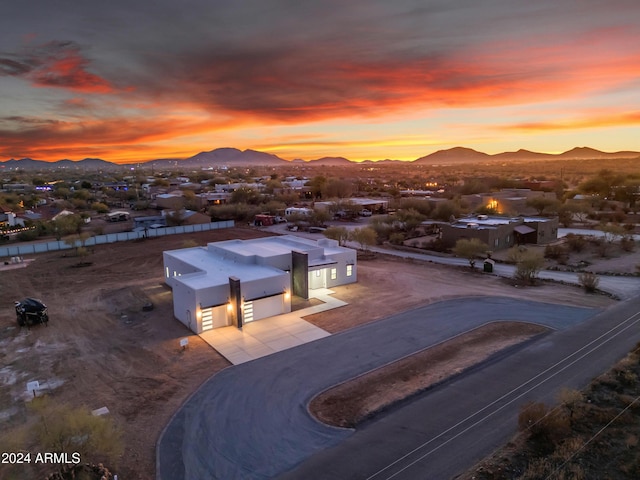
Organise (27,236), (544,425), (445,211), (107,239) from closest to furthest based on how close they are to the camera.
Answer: (544,425) → (107,239) → (27,236) → (445,211)

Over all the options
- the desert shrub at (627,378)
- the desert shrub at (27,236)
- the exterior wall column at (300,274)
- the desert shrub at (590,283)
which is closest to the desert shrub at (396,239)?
the desert shrub at (590,283)

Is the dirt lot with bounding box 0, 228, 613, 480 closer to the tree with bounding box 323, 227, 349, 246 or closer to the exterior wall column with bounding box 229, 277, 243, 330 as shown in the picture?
the exterior wall column with bounding box 229, 277, 243, 330

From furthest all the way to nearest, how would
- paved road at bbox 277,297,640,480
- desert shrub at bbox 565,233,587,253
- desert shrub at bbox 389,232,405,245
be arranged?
desert shrub at bbox 389,232,405,245 < desert shrub at bbox 565,233,587,253 < paved road at bbox 277,297,640,480

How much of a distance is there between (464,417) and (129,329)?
1641cm

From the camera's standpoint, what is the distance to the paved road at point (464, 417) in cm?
1109

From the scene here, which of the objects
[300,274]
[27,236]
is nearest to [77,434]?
[300,274]

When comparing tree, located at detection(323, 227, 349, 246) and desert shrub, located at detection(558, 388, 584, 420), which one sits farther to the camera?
tree, located at detection(323, 227, 349, 246)

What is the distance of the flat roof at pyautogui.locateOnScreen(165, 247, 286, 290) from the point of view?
2211 cm

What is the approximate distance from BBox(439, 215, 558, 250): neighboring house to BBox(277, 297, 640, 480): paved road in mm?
19580

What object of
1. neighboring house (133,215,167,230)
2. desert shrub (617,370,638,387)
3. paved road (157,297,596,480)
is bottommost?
paved road (157,297,596,480)

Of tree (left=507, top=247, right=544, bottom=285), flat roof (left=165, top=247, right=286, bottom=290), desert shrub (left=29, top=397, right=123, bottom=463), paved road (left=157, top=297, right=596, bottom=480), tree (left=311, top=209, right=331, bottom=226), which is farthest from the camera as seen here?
tree (left=311, top=209, right=331, bottom=226)

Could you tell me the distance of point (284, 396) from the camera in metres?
14.8

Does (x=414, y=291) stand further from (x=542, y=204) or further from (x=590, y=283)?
(x=542, y=204)

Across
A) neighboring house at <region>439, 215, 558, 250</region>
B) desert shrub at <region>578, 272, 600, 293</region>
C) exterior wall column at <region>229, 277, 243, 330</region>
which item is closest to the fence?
exterior wall column at <region>229, 277, 243, 330</region>
